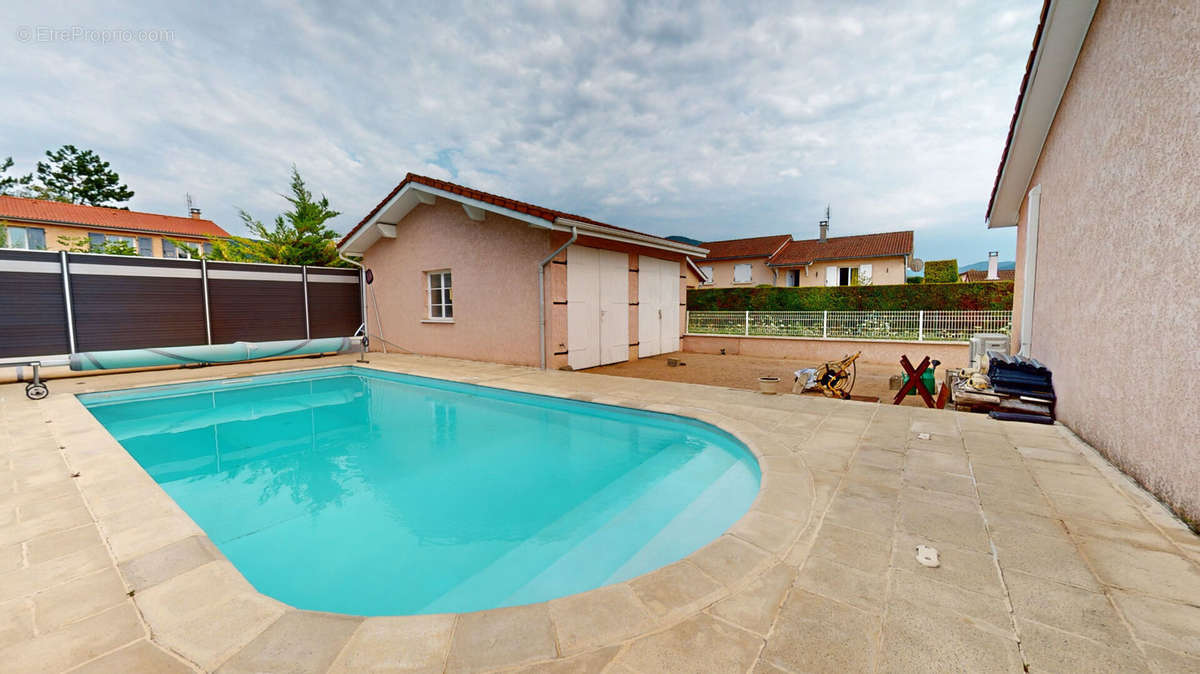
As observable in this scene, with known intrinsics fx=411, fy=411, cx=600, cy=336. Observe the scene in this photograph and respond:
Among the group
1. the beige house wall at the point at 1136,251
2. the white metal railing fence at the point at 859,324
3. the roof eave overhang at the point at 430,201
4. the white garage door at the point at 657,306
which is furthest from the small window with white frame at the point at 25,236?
the beige house wall at the point at 1136,251

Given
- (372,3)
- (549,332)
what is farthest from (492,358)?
(372,3)

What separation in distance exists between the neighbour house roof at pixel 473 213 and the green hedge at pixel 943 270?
15479 mm

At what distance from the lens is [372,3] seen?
8.20 metres

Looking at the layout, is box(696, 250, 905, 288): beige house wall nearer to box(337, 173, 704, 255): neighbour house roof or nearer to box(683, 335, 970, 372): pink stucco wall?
box(683, 335, 970, 372): pink stucco wall

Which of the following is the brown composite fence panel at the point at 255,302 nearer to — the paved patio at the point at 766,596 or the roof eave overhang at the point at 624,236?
the roof eave overhang at the point at 624,236

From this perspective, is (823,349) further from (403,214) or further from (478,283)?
(403,214)

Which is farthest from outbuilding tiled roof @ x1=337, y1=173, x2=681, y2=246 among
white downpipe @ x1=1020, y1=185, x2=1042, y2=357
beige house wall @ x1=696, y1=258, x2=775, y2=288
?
beige house wall @ x1=696, y1=258, x2=775, y2=288

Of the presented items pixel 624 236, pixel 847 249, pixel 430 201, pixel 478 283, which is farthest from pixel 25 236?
pixel 847 249

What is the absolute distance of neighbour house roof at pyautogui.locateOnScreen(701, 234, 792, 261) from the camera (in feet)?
89.4

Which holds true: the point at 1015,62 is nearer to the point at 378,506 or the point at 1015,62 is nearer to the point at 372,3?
the point at 378,506

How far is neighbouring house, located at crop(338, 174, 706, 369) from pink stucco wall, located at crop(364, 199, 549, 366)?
3 centimetres

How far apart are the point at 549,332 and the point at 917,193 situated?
42.5 feet

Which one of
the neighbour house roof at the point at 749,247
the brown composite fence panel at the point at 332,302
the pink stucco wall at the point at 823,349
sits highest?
the neighbour house roof at the point at 749,247

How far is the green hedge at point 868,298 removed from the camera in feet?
38.4
